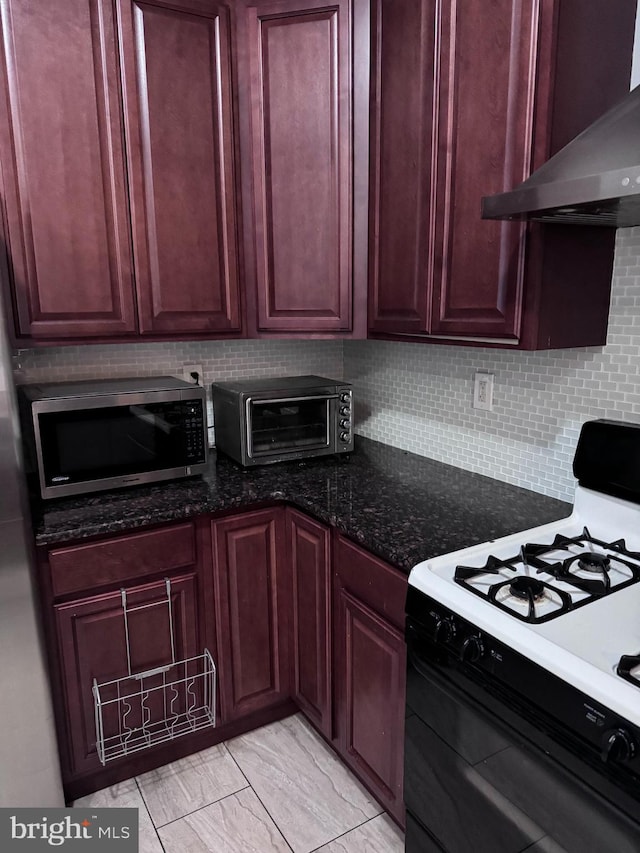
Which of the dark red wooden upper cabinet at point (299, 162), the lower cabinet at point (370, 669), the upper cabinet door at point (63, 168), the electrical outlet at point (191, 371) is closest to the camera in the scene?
the lower cabinet at point (370, 669)

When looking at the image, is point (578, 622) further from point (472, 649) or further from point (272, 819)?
point (272, 819)

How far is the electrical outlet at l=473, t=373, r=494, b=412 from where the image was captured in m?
1.93

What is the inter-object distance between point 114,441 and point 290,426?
0.60 metres

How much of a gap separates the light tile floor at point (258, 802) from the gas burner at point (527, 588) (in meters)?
0.93

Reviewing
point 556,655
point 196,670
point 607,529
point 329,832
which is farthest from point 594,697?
point 196,670

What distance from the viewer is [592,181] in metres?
1.07

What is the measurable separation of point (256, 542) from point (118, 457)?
50cm

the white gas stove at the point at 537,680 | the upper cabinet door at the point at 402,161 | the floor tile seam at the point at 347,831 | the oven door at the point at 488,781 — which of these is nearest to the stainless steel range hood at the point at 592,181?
the upper cabinet door at the point at 402,161

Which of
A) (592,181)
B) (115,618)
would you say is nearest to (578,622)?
(592,181)

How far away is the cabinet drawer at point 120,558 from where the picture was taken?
1647 millimetres

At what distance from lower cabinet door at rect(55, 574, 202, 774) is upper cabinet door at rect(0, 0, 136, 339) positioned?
803 mm

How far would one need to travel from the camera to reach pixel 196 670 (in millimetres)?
1918

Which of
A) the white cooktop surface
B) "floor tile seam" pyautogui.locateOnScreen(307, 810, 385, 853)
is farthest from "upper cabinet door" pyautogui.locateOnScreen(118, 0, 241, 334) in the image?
"floor tile seam" pyautogui.locateOnScreen(307, 810, 385, 853)

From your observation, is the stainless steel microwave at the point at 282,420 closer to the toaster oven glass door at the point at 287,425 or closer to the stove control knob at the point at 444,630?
the toaster oven glass door at the point at 287,425
